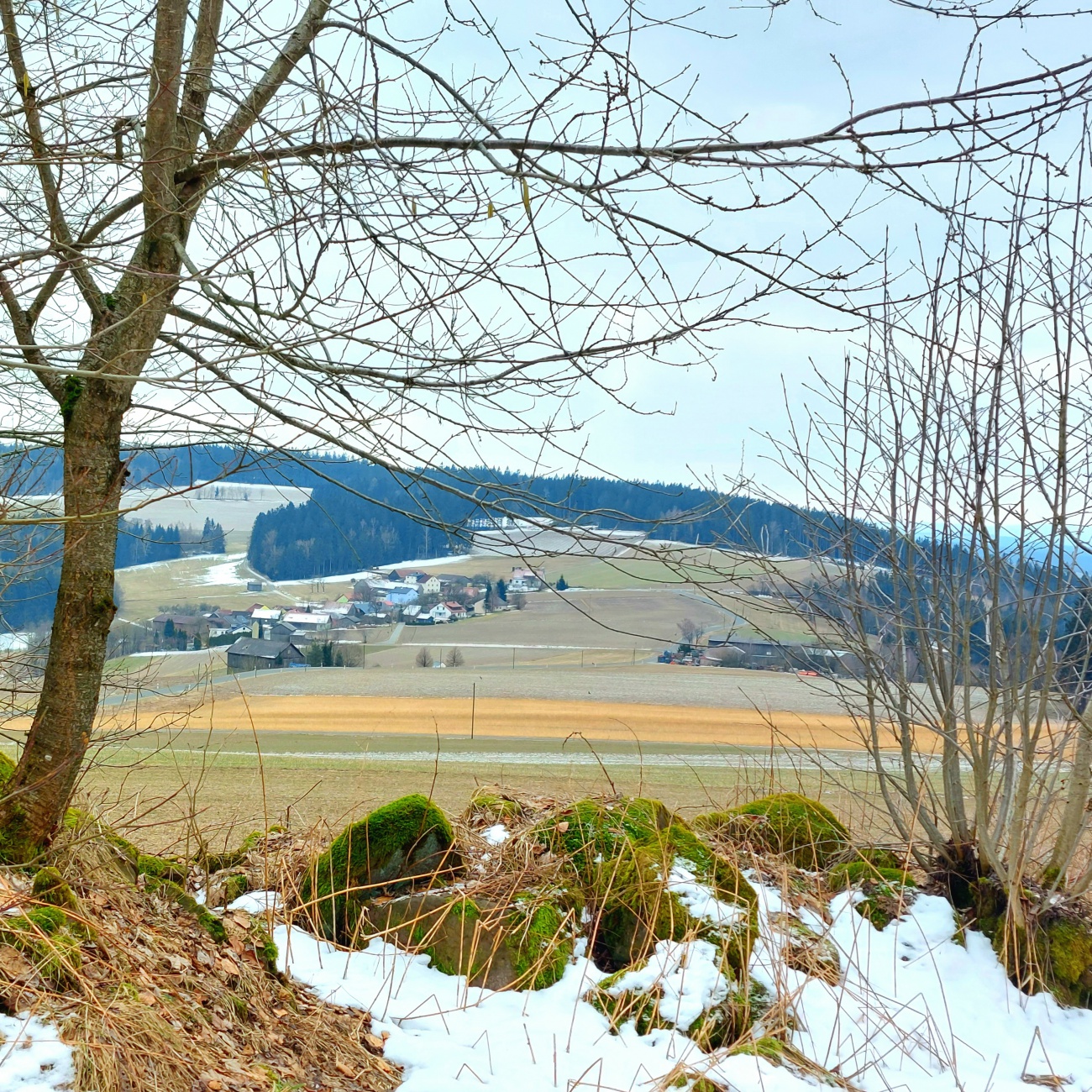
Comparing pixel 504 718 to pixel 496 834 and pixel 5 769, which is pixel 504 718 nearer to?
pixel 496 834

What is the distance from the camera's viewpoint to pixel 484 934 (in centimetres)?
392

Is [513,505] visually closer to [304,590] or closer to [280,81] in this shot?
[280,81]

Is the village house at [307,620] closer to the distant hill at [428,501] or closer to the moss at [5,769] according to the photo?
the distant hill at [428,501]

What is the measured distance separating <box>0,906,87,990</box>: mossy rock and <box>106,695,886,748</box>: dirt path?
24.6 meters

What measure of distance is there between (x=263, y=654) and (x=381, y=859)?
3552cm

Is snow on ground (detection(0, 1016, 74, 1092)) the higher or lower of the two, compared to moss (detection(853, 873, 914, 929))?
higher

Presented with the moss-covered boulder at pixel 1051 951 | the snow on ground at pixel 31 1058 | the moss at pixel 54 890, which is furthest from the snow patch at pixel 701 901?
the snow on ground at pixel 31 1058

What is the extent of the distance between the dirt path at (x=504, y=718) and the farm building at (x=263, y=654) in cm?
150

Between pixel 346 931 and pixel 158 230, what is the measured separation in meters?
3.12

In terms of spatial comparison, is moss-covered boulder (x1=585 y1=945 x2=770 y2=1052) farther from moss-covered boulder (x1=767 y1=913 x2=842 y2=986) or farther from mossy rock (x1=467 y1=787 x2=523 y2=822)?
mossy rock (x1=467 y1=787 x2=523 y2=822)

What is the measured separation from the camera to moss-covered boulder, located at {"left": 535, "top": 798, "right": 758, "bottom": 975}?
3986 millimetres

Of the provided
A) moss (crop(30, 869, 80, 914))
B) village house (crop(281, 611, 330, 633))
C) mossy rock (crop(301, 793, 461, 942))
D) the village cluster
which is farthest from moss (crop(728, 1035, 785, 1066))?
village house (crop(281, 611, 330, 633))

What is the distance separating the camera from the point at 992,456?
4.36 meters

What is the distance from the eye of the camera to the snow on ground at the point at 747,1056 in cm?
317
